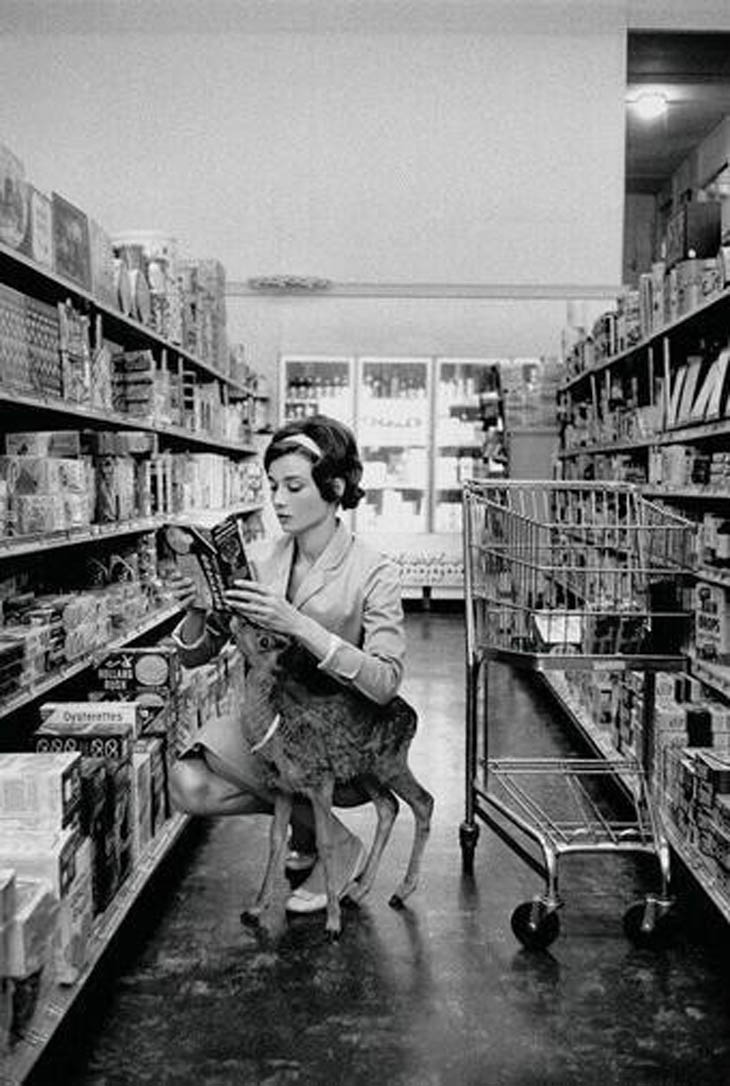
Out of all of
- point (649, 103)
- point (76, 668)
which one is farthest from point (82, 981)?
point (649, 103)

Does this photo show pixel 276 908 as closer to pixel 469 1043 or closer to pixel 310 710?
pixel 310 710

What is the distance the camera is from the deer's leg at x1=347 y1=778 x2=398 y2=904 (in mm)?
3244

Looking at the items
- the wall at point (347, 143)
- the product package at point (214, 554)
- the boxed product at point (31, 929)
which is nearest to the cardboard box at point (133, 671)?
the product package at point (214, 554)

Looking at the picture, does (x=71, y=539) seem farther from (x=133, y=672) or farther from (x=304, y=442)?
(x=304, y=442)

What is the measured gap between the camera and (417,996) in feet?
8.86

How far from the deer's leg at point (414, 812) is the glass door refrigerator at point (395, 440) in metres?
7.87

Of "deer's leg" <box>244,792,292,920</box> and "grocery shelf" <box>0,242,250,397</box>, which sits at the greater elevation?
"grocery shelf" <box>0,242,250,397</box>

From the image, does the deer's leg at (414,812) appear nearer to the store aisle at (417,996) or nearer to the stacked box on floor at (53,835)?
the store aisle at (417,996)

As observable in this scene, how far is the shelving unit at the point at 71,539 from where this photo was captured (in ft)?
7.46

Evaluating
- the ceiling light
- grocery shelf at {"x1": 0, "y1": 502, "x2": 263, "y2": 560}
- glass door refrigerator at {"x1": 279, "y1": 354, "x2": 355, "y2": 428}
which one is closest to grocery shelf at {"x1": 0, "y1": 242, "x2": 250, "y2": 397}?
grocery shelf at {"x1": 0, "y1": 502, "x2": 263, "y2": 560}

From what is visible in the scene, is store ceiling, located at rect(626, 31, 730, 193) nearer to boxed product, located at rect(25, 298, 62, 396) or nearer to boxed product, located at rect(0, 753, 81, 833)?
boxed product, located at rect(25, 298, 62, 396)

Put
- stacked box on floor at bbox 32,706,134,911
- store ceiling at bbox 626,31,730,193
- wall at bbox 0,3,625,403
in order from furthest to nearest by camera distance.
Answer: store ceiling at bbox 626,31,730,193
wall at bbox 0,3,625,403
stacked box on floor at bbox 32,706,134,911

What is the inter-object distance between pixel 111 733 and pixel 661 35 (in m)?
9.13

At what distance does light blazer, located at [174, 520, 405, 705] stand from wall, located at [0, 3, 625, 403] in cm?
718
